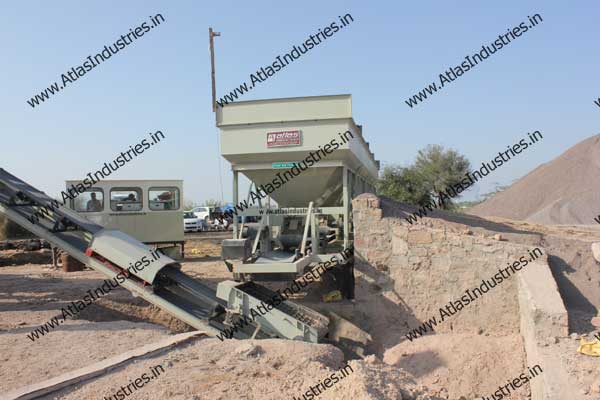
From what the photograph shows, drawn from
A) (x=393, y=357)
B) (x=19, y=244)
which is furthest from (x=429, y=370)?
(x=19, y=244)

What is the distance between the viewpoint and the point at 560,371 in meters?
4.23

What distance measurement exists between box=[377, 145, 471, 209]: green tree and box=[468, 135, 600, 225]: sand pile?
321 centimetres

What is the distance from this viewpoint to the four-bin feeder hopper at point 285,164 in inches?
302

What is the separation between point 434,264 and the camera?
743cm

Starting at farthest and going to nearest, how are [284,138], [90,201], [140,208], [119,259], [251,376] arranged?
[140,208]
[90,201]
[284,138]
[119,259]
[251,376]

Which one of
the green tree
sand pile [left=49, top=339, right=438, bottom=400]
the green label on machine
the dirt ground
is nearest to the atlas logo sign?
the green label on machine

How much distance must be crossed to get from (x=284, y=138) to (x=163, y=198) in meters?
7.52

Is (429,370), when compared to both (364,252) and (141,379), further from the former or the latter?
(141,379)

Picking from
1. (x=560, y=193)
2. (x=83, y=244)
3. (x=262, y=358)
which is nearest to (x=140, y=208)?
(x=83, y=244)

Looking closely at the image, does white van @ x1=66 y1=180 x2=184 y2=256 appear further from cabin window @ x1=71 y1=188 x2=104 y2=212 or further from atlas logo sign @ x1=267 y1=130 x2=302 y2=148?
atlas logo sign @ x1=267 y1=130 x2=302 y2=148

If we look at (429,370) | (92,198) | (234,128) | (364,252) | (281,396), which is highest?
(234,128)

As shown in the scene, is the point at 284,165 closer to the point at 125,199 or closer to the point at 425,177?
the point at 125,199

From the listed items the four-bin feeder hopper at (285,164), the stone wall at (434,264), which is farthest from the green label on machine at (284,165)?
the stone wall at (434,264)

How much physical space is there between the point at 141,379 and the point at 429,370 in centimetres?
404
